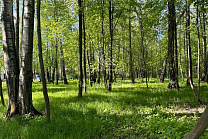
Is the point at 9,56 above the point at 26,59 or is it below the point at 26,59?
above

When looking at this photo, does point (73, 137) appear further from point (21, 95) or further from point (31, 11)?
point (31, 11)

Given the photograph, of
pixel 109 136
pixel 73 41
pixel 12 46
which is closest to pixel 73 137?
pixel 109 136

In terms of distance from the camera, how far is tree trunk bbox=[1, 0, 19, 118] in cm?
512

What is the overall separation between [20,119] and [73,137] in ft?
7.66

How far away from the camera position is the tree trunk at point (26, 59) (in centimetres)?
488

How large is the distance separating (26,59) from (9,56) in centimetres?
77

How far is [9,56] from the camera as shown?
5.16 m

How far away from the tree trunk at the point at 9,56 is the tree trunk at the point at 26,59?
36 centimetres

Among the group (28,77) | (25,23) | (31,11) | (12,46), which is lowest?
(28,77)

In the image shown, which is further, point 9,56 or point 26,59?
point 9,56

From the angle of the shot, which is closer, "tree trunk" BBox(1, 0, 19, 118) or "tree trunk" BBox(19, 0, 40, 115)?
"tree trunk" BBox(19, 0, 40, 115)

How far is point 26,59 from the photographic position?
493cm

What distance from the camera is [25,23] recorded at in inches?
192

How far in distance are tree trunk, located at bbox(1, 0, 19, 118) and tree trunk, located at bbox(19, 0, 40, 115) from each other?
0.36 m
